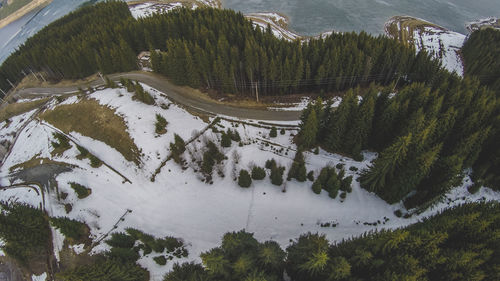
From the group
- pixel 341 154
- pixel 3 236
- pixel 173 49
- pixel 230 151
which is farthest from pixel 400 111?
pixel 3 236

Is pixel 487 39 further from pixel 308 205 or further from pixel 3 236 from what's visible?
pixel 3 236

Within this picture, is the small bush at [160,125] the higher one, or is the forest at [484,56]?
the small bush at [160,125]

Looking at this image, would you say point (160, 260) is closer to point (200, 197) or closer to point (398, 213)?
point (200, 197)

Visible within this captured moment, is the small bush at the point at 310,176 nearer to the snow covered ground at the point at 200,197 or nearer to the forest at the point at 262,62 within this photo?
the snow covered ground at the point at 200,197

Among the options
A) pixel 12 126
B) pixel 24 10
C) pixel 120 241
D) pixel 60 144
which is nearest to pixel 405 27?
pixel 120 241

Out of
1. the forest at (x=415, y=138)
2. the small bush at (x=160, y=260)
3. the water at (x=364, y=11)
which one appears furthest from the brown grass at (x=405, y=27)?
the small bush at (x=160, y=260)

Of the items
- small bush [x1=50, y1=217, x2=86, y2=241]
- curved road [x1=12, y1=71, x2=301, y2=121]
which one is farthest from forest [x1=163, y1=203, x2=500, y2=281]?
curved road [x1=12, y1=71, x2=301, y2=121]
